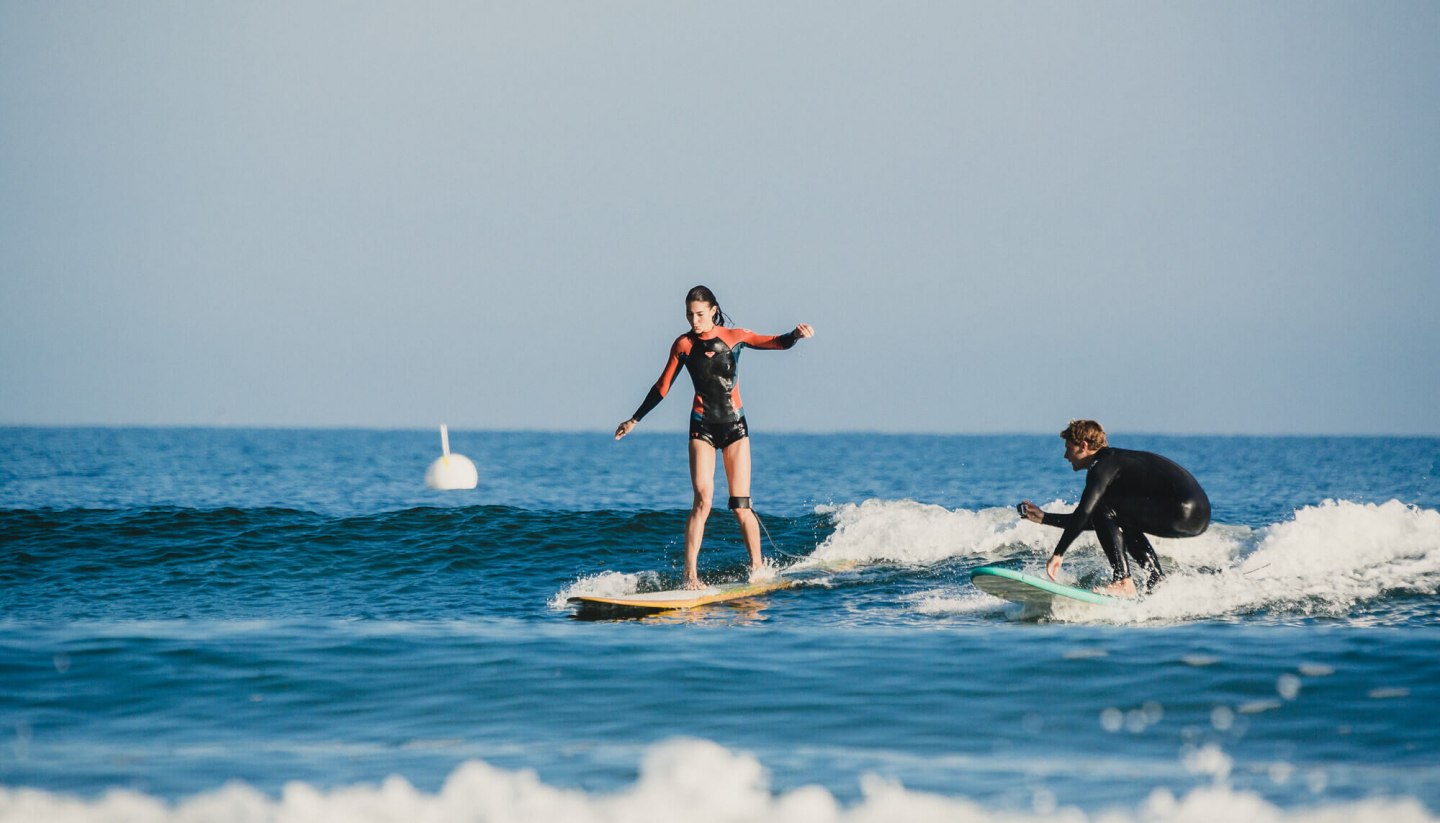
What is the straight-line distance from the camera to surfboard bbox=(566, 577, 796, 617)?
10.1m

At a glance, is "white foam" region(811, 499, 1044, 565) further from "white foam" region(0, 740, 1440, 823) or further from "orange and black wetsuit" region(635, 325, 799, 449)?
"white foam" region(0, 740, 1440, 823)

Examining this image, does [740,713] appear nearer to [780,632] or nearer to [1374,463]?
[780,632]

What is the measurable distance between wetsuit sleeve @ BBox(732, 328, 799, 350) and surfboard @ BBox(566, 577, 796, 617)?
2.04m

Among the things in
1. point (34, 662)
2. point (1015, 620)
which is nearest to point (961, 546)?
point (1015, 620)

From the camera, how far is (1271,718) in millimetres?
6543

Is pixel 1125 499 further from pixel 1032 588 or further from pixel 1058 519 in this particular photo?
pixel 1032 588

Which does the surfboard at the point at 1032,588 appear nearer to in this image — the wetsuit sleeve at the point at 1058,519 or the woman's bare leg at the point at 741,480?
the wetsuit sleeve at the point at 1058,519

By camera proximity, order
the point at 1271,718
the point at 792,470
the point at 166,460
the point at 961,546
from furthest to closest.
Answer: the point at 166,460 < the point at 792,470 < the point at 961,546 < the point at 1271,718

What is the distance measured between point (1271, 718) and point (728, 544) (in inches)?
362

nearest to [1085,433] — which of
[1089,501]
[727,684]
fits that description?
[1089,501]

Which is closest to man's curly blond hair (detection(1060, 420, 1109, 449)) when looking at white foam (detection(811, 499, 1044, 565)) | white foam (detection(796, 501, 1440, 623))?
white foam (detection(796, 501, 1440, 623))

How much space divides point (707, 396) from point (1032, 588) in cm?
316

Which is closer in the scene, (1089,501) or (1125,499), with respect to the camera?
(1089,501)

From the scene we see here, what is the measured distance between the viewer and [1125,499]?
9.55m
